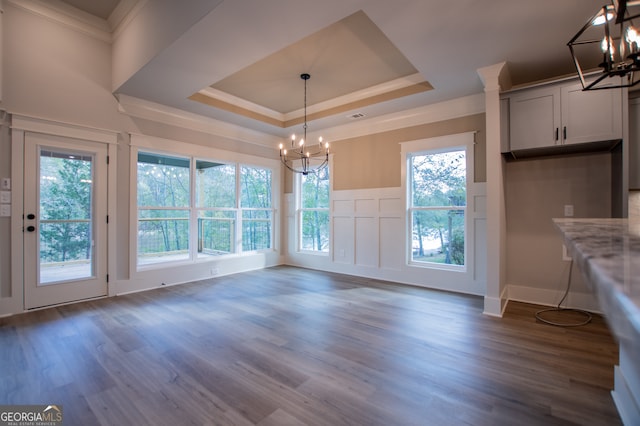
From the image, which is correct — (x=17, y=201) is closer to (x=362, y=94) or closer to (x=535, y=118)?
(x=362, y=94)

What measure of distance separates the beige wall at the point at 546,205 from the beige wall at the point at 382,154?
526 mm

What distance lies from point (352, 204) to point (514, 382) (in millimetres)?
3696

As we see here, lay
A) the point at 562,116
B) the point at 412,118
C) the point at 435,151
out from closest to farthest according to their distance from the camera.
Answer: the point at 562,116 < the point at 435,151 < the point at 412,118

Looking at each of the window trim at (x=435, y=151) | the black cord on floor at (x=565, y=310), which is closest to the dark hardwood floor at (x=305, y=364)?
the black cord on floor at (x=565, y=310)

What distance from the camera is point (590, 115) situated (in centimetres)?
304

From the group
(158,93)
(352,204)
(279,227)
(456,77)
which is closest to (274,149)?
(279,227)

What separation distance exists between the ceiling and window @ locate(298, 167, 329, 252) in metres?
1.46

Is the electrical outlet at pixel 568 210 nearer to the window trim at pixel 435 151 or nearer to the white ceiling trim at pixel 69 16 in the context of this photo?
the window trim at pixel 435 151

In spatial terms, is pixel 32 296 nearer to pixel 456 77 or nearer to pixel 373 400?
pixel 373 400

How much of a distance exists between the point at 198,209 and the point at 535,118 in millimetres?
4886

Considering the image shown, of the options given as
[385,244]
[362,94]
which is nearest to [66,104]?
[362,94]

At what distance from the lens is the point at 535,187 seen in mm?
3754

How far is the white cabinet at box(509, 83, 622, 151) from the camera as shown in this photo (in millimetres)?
2969

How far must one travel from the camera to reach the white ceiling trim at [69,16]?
338 cm
